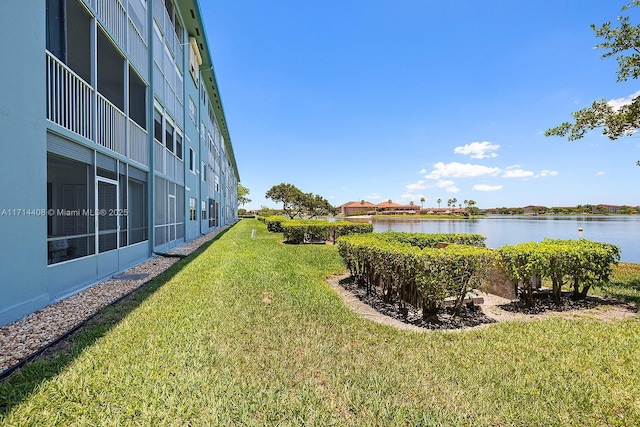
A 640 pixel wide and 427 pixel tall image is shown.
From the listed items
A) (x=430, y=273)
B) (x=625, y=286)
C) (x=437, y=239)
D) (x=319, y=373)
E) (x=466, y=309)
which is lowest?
(x=625, y=286)

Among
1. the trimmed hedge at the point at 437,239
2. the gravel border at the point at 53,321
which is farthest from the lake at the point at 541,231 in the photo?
the gravel border at the point at 53,321

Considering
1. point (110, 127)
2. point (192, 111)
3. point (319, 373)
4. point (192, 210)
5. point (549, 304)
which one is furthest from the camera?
point (192, 210)

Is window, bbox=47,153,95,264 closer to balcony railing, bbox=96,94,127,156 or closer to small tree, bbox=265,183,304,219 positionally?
balcony railing, bbox=96,94,127,156

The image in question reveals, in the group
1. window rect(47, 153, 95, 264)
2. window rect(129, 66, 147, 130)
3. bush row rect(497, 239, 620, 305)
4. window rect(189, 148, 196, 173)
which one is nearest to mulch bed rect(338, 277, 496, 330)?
bush row rect(497, 239, 620, 305)

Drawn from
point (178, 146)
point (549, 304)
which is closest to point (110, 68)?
point (178, 146)

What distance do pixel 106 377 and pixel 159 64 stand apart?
11935 mm

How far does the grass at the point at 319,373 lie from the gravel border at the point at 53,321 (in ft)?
1.13

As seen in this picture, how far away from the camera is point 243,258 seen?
9562 mm

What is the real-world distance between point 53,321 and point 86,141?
3.81 metres

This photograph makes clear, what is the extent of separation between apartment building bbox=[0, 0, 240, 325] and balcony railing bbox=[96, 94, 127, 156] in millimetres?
28

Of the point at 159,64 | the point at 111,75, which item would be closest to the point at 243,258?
the point at 111,75

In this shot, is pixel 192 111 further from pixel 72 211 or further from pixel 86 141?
pixel 86 141

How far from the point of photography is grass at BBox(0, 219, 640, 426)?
2.31 metres

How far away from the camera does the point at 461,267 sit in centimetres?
462
